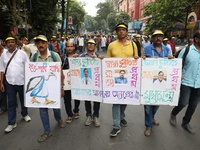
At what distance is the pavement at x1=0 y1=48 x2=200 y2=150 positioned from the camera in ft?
11.6

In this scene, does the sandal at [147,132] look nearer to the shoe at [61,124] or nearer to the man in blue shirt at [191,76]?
the man in blue shirt at [191,76]

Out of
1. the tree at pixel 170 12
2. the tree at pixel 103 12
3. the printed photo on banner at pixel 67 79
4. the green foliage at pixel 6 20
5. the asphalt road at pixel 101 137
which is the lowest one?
the asphalt road at pixel 101 137

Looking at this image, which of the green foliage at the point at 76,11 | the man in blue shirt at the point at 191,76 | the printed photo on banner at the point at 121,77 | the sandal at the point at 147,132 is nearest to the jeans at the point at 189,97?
the man in blue shirt at the point at 191,76

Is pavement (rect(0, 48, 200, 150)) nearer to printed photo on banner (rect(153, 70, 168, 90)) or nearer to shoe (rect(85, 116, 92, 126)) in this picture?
shoe (rect(85, 116, 92, 126))

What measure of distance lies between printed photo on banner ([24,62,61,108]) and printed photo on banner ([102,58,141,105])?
851mm

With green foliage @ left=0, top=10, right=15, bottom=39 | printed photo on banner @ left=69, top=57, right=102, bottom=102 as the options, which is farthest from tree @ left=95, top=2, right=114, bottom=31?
printed photo on banner @ left=69, top=57, right=102, bottom=102

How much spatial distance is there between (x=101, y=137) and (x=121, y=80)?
1.12m

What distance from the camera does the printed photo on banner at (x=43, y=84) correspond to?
3.63m

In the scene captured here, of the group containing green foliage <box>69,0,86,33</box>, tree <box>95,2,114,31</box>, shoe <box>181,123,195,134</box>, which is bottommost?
shoe <box>181,123,195,134</box>

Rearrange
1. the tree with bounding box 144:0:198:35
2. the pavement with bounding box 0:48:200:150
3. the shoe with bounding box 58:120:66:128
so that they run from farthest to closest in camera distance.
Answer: the tree with bounding box 144:0:198:35 → the shoe with bounding box 58:120:66:128 → the pavement with bounding box 0:48:200:150

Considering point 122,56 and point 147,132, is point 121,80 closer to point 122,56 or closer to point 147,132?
point 122,56

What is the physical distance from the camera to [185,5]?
739 inches

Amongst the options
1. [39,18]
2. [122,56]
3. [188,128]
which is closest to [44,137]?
[122,56]

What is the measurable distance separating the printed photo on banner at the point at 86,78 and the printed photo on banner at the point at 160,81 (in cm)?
82
